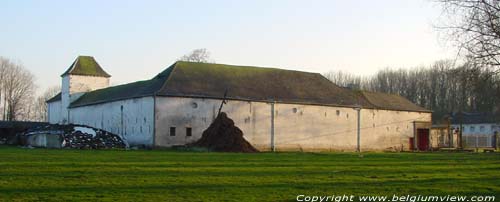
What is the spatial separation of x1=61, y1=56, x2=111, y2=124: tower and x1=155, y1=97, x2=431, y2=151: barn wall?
66.2ft

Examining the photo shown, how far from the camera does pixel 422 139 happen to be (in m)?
60.9

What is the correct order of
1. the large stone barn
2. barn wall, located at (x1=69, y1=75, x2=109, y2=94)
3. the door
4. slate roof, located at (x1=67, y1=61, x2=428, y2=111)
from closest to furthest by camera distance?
the large stone barn, slate roof, located at (x1=67, y1=61, x2=428, y2=111), the door, barn wall, located at (x1=69, y1=75, x2=109, y2=94)

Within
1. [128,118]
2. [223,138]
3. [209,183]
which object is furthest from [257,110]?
[209,183]

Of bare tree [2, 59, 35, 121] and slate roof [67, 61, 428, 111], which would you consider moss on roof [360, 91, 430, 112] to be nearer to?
slate roof [67, 61, 428, 111]

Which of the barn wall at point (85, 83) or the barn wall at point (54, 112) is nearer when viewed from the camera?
the barn wall at point (85, 83)

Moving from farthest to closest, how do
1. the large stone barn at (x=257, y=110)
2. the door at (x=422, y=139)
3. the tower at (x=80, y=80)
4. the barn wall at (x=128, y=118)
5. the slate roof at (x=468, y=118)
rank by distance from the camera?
the slate roof at (x=468, y=118), the tower at (x=80, y=80), the door at (x=422, y=139), the large stone barn at (x=257, y=110), the barn wall at (x=128, y=118)

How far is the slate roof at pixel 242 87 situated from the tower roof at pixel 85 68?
463cm

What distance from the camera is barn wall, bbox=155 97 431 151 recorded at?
46.0 metres

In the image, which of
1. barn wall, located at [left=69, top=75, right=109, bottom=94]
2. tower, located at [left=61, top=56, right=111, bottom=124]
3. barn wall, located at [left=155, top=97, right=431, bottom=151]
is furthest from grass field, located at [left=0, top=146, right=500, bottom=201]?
barn wall, located at [left=69, top=75, right=109, bottom=94]

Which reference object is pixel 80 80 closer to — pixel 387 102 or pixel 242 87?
pixel 242 87

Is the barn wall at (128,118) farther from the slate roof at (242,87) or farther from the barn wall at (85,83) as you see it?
the barn wall at (85,83)

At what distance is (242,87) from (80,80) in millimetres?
20829

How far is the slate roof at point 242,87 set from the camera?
4791 cm

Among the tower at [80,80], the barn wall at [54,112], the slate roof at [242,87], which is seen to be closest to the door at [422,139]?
the slate roof at [242,87]
